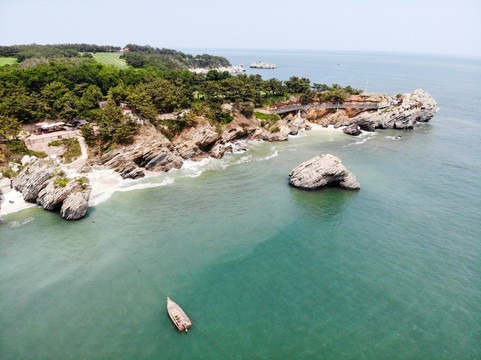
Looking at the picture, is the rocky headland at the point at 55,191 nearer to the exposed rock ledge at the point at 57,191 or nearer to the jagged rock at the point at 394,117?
the exposed rock ledge at the point at 57,191

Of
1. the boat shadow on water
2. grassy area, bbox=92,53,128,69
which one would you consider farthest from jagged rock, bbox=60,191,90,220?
grassy area, bbox=92,53,128,69

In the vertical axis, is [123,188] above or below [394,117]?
below

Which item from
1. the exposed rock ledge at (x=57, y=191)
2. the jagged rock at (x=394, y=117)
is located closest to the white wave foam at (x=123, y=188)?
the exposed rock ledge at (x=57, y=191)

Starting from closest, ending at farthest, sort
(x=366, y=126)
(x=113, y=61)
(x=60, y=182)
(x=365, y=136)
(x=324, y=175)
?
1. (x=60, y=182)
2. (x=324, y=175)
3. (x=365, y=136)
4. (x=366, y=126)
5. (x=113, y=61)

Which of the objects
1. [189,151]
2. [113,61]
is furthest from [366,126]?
[113,61]

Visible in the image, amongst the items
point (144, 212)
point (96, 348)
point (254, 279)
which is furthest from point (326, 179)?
point (96, 348)

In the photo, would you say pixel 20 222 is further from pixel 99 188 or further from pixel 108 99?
pixel 108 99
